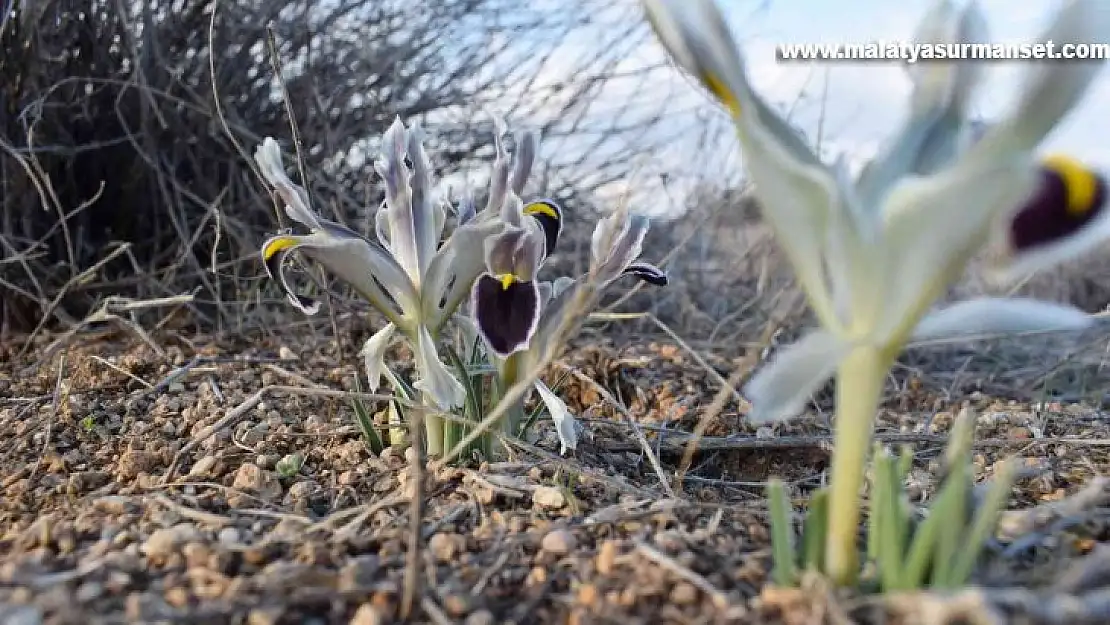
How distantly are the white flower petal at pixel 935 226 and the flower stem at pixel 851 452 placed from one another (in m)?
0.04

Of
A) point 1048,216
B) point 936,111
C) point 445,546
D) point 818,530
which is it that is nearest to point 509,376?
point 445,546

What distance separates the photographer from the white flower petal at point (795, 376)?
0.86 meters

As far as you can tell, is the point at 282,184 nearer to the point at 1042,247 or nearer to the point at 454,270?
the point at 454,270

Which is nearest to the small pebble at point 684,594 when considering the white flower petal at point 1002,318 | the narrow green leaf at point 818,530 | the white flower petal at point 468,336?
the narrow green leaf at point 818,530

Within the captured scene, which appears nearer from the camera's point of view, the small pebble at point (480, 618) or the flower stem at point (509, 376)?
the small pebble at point (480, 618)

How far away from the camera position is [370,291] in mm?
1505

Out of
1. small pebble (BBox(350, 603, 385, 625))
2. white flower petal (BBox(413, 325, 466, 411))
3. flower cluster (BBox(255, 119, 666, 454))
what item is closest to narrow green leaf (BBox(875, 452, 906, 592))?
small pebble (BBox(350, 603, 385, 625))

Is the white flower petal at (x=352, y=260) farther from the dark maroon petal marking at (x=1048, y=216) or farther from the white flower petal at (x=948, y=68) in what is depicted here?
the dark maroon petal marking at (x=1048, y=216)

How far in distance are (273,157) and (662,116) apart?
2.56 metres

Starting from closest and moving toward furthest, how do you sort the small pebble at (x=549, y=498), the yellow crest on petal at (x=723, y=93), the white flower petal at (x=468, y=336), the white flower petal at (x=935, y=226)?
the white flower petal at (x=935, y=226) < the yellow crest on petal at (x=723, y=93) < the small pebble at (x=549, y=498) < the white flower petal at (x=468, y=336)

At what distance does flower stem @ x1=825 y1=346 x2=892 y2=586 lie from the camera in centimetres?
89

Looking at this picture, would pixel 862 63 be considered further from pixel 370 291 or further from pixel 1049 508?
pixel 370 291

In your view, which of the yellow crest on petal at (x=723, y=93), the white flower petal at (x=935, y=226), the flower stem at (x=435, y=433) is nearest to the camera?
the white flower petal at (x=935, y=226)

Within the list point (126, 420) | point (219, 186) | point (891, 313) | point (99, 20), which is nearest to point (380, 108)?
point (219, 186)
